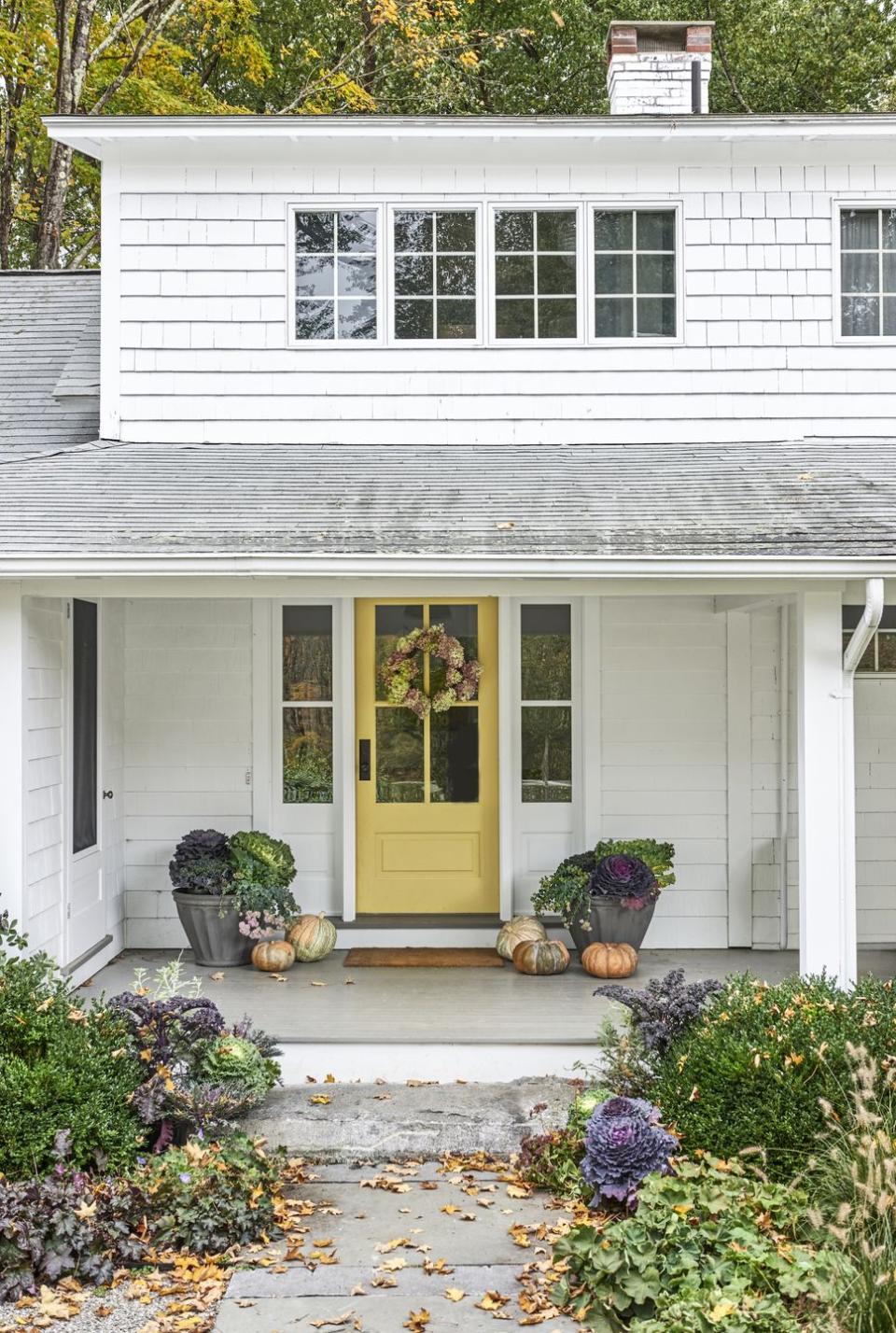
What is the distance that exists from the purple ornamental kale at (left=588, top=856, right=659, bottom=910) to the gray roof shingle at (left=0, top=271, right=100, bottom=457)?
4317 mm

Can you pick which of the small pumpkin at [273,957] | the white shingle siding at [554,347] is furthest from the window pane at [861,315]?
the small pumpkin at [273,957]

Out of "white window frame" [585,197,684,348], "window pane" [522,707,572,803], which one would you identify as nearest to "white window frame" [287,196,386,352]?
"white window frame" [585,197,684,348]

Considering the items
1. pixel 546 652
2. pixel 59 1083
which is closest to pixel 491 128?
pixel 546 652

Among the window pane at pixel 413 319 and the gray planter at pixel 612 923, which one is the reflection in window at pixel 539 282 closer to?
the window pane at pixel 413 319

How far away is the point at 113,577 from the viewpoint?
5.55 m

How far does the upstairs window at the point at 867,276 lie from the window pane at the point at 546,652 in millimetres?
2568

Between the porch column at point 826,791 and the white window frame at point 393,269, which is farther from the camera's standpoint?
the white window frame at point 393,269

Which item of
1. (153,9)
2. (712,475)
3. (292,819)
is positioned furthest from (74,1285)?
(153,9)

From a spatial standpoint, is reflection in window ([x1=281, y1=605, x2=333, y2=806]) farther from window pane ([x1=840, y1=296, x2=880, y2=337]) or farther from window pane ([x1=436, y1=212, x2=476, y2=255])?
window pane ([x1=840, y1=296, x2=880, y2=337])

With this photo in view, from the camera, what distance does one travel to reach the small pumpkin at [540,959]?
6.72m

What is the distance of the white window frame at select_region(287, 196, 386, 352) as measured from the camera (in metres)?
7.31

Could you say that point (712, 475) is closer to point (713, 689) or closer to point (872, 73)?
point (713, 689)

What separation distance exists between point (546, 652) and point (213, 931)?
8.96 ft

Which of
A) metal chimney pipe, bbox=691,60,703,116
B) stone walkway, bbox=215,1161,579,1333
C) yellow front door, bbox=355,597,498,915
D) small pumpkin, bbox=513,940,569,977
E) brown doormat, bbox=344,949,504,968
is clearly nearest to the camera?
stone walkway, bbox=215,1161,579,1333
